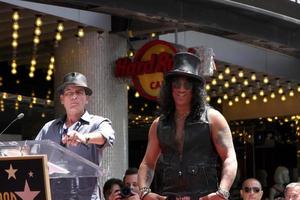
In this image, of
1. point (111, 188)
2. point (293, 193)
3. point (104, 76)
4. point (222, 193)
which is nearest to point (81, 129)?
point (222, 193)

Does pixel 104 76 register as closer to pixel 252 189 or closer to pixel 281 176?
pixel 252 189

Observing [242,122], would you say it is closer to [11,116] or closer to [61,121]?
[11,116]

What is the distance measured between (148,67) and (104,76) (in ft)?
2.32

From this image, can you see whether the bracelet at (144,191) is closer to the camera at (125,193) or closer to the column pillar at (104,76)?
the camera at (125,193)

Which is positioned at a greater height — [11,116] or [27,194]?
[11,116]

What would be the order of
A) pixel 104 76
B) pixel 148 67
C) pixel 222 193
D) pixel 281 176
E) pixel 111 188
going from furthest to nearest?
pixel 281 176 → pixel 104 76 → pixel 148 67 → pixel 111 188 → pixel 222 193

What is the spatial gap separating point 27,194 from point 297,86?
42.8 feet

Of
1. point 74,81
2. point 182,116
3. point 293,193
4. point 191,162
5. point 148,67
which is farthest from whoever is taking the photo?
point 148,67

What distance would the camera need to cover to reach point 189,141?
170 inches

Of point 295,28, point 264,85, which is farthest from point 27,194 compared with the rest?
point 264,85

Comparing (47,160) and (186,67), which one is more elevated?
(186,67)

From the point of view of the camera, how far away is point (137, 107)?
1692 centimetres

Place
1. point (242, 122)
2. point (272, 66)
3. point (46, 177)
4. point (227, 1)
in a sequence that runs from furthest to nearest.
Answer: point (242, 122) < point (272, 66) < point (227, 1) < point (46, 177)

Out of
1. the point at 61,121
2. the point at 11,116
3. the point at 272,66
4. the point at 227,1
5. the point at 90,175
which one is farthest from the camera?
the point at 272,66
